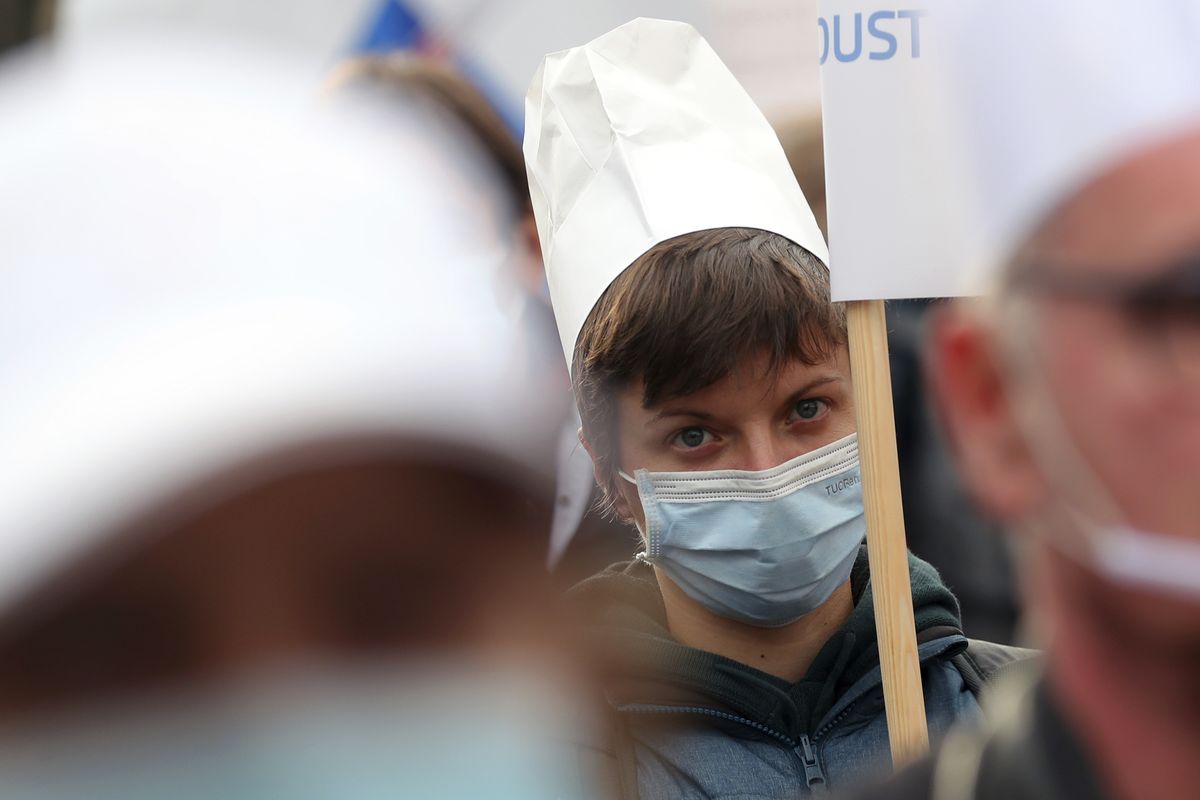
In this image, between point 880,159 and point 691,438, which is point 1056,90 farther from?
point 691,438

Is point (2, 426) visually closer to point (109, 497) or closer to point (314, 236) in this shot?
point (109, 497)

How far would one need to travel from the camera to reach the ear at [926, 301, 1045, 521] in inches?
47.4

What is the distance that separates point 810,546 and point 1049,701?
59.8 inches

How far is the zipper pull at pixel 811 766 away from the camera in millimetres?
2572

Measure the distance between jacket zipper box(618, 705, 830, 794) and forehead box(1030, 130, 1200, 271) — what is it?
161 centimetres

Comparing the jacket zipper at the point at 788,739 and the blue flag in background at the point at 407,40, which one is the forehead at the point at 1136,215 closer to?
the jacket zipper at the point at 788,739

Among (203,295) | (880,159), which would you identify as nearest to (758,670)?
(880,159)

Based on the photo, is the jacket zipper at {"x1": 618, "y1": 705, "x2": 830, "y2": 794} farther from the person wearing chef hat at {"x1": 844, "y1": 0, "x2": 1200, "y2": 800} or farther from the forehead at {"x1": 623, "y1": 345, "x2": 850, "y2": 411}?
the person wearing chef hat at {"x1": 844, "y1": 0, "x2": 1200, "y2": 800}

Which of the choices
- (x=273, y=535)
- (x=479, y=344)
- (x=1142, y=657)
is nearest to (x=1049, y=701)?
(x=1142, y=657)

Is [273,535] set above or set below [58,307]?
below

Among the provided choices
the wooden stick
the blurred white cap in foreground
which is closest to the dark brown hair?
the wooden stick

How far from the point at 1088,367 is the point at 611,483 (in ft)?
6.26

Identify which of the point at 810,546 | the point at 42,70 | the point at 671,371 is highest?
the point at 42,70

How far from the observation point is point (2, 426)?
2.48 feet
